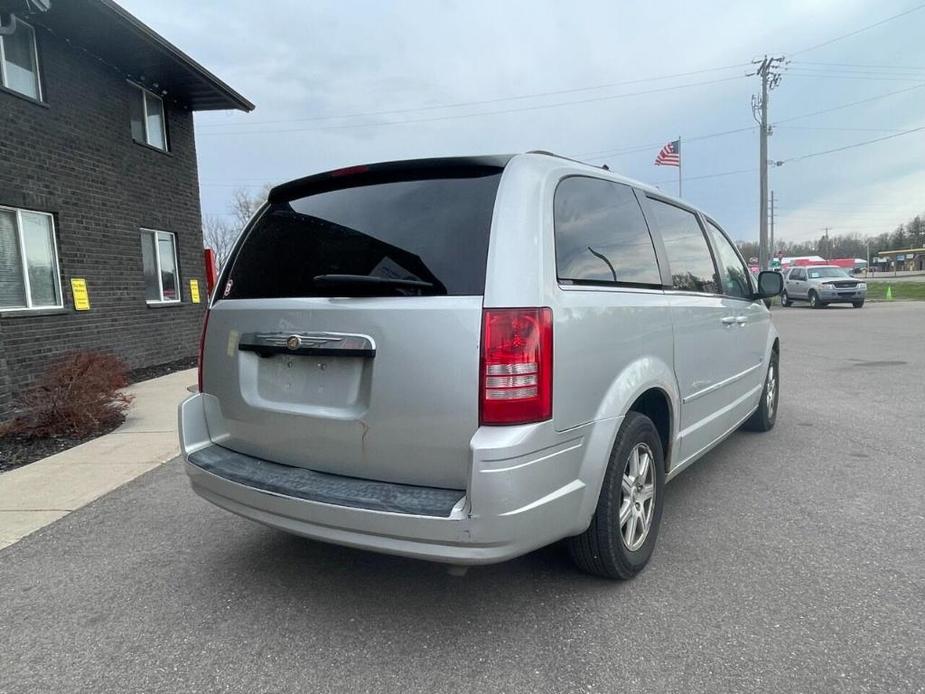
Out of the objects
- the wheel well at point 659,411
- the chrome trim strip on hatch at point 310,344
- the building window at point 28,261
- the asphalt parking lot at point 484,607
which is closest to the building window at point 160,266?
the building window at point 28,261

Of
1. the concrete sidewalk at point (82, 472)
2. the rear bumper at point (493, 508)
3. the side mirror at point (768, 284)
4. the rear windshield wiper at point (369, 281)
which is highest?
the rear windshield wiper at point (369, 281)

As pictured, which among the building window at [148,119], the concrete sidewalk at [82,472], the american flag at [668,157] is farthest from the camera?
the american flag at [668,157]

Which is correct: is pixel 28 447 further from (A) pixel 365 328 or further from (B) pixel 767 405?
(B) pixel 767 405

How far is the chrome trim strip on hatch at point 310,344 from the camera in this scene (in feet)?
7.67

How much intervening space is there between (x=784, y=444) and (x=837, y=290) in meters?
23.2

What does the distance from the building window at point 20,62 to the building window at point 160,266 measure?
276 centimetres

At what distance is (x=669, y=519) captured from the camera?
11.9ft

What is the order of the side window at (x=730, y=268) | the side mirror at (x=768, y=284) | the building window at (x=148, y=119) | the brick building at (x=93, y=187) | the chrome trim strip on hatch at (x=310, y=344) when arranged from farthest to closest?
1. the building window at (x=148, y=119)
2. the brick building at (x=93, y=187)
3. the side mirror at (x=768, y=284)
4. the side window at (x=730, y=268)
5. the chrome trim strip on hatch at (x=310, y=344)

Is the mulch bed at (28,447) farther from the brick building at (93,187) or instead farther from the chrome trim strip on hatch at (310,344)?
the chrome trim strip on hatch at (310,344)

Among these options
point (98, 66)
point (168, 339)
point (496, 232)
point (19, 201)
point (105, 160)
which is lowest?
point (168, 339)

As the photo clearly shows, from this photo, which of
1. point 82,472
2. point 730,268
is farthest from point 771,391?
point 82,472

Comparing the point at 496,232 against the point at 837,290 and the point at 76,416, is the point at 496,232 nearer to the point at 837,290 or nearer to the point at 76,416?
the point at 76,416

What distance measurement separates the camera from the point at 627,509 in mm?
2824

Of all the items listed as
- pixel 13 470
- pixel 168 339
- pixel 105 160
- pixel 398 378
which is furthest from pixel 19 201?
pixel 398 378
